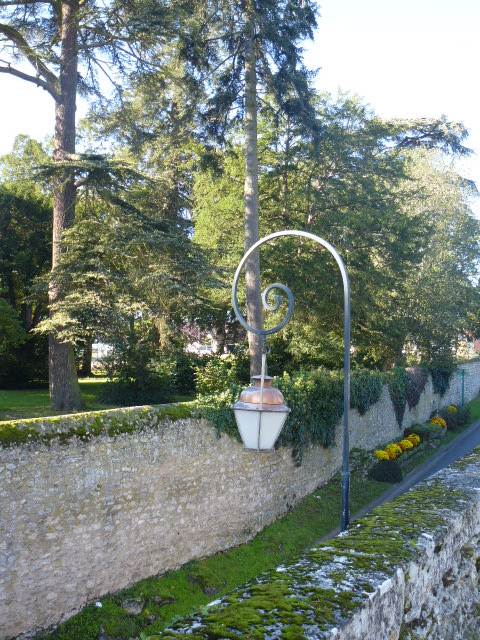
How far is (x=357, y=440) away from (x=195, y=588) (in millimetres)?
9914

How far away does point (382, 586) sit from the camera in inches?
121

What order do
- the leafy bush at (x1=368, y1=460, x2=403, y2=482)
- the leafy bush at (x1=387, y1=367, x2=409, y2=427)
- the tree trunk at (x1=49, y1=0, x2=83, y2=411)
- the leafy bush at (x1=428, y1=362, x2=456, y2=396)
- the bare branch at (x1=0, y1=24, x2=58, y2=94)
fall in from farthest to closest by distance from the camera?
1. the leafy bush at (x1=428, y1=362, x2=456, y2=396)
2. the leafy bush at (x1=387, y1=367, x2=409, y2=427)
3. the leafy bush at (x1=368, y1=460, x2=403, y2=482)
4. the tree trunk at (x1=49, y1=0, x2=83, y2=411)
5. the bare branch at (x1=0, y1=24, x2=58, y2=94)

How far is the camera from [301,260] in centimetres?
2095

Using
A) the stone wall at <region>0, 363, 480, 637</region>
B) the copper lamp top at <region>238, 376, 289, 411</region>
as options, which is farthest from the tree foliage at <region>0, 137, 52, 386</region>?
the copper lamp top at <region>238, 376, 289, 411</region>

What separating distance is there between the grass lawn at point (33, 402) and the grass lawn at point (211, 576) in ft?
18.7

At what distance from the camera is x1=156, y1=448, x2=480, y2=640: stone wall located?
8.72ft

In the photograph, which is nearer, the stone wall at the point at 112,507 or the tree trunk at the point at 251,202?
the stone wall at the point at 112,507

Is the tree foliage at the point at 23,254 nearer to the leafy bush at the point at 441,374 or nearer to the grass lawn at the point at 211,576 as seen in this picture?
the grass lawn at the point at 211,576

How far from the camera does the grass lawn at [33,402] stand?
1491 centimetres

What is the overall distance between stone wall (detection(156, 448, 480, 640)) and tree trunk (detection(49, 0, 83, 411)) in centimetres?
1279

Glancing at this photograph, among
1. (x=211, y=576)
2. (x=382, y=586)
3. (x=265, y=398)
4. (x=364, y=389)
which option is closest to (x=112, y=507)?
(x=211, y=576)

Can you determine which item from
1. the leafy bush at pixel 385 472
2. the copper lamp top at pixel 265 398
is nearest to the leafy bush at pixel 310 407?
the leafy bush at pixel 385 472

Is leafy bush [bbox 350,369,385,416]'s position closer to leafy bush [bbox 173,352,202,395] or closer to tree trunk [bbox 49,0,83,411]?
leafy bush [bbox 173,352,202,395]

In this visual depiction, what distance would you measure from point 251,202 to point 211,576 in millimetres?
9716
